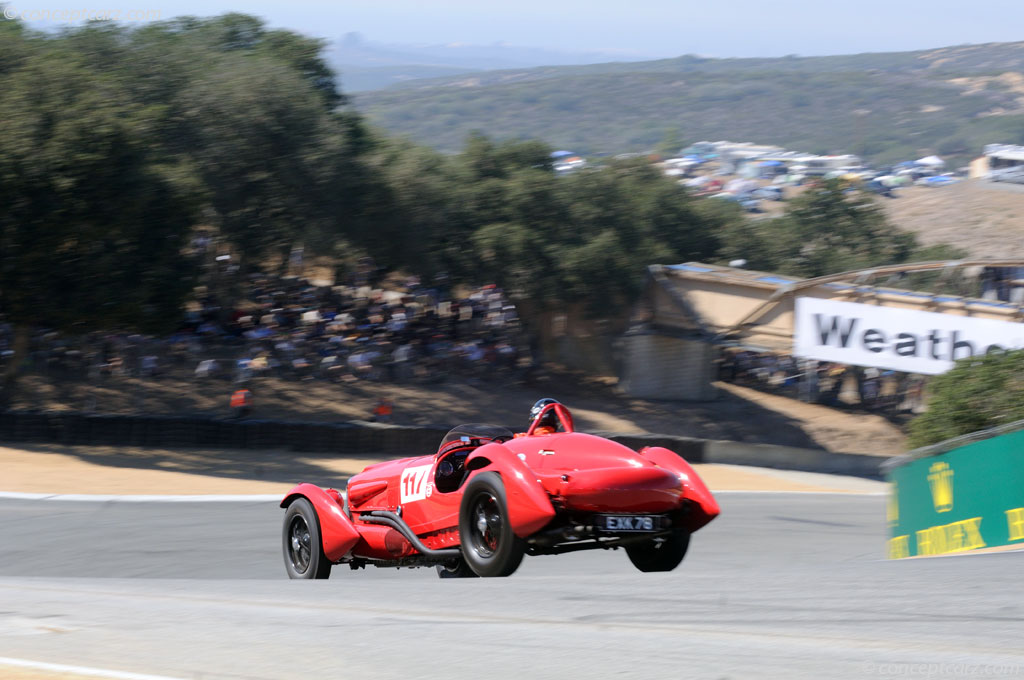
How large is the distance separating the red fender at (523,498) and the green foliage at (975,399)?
8941 millimetres

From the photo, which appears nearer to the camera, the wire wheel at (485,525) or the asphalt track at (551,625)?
the asphalt track at (551,625)

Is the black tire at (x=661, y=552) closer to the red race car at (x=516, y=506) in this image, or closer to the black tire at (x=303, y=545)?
the red race car at (x=516, y=506)

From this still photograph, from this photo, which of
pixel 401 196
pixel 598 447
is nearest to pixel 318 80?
pixel 401 196

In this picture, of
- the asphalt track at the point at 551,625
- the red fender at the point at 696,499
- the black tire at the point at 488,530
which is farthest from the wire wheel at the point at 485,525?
the red fender at the point at 696,499

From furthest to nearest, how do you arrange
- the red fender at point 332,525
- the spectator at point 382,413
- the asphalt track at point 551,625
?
the spectator at point 382,413, the red fender at point 332,525, the asphalt track at point 551,625

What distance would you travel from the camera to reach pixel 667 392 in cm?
3831

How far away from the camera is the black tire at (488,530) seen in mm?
7055

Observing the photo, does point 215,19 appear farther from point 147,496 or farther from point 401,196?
point 147,496

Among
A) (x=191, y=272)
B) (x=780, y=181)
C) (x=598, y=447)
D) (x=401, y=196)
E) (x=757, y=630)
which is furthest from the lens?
(x=780, y=181)

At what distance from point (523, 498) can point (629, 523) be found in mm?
817

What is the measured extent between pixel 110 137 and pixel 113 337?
7252 mm

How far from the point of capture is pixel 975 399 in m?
14.6

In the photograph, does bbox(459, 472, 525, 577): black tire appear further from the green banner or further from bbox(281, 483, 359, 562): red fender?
the green banner

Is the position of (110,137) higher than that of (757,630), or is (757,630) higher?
(110,137)
